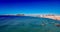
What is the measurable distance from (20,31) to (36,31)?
0.64m

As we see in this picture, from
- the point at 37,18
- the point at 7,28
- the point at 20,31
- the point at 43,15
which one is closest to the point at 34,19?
the point at 37,18

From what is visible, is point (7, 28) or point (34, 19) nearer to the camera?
point (7, 28)

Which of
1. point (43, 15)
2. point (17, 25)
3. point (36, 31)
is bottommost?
point (36, 31)

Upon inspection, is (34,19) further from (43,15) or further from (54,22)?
(54,22)

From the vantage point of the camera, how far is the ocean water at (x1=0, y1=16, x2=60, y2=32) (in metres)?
4.45

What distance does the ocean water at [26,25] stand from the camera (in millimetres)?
4449

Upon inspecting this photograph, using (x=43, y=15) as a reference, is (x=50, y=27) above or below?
below

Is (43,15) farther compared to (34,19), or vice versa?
(34,19)

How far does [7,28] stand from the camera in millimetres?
4438

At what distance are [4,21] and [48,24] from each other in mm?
1883

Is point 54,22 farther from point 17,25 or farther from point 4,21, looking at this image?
point 4,21

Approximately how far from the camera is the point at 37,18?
15.1 ft

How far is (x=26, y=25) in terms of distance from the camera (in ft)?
15.8

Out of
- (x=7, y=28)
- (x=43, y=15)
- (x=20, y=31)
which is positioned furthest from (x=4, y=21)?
(x=43, y=15)
